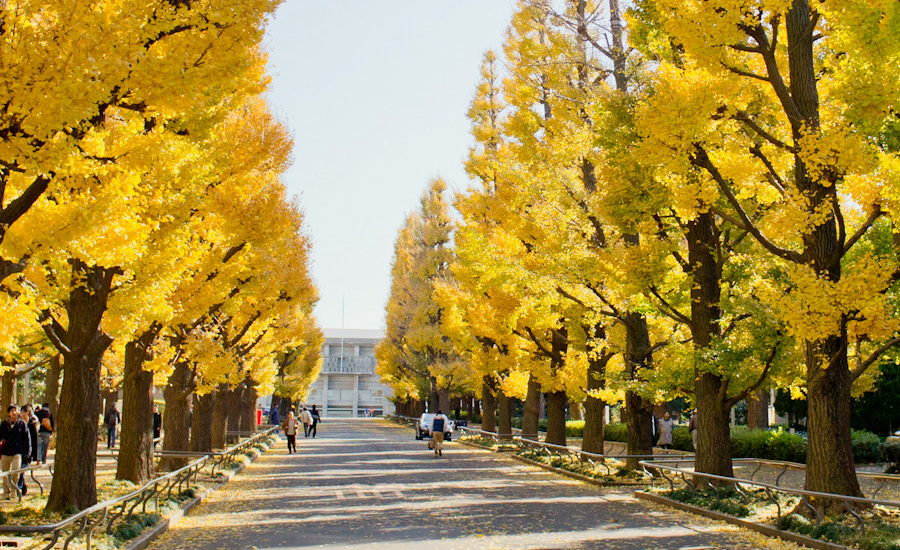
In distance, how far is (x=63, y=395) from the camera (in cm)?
1099

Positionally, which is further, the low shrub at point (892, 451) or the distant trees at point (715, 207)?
the low shrub at point (892, 451)

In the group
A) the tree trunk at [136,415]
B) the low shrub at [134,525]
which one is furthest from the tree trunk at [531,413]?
the low shrub at [134,525]

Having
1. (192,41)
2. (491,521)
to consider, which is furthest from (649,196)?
(192,41)

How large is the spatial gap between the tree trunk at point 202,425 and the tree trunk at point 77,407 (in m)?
9.26

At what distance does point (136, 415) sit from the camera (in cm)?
1429

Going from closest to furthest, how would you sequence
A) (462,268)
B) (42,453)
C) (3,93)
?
1. (3,93)
2. (42,453)
3. (462,268)

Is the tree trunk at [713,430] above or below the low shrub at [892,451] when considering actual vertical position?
above

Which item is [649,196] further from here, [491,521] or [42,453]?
[42,453]

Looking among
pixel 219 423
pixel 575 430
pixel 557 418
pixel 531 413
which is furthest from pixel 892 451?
pixel 575 430

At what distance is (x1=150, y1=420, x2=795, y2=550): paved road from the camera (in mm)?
9641

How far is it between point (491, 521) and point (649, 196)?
534 cm

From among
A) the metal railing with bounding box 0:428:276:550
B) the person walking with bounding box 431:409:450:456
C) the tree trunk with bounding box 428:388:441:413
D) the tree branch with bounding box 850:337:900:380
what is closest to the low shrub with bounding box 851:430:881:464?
the tree branch with bounding box 850:337:900:380

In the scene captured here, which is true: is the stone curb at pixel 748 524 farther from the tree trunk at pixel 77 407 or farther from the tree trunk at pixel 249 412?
the tree trunk at pixel 249 412

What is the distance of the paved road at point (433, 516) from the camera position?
31.6 feet
